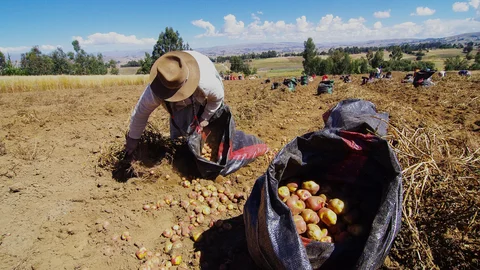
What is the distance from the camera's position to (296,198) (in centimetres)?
174

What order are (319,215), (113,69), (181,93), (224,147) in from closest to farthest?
1. (319,215)
2. (181,93)
3. (224,147)
4. (113,69)

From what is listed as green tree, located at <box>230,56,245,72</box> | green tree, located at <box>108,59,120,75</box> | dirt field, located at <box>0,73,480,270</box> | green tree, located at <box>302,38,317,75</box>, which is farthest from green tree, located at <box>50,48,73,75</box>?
dirt field, located at <box>0,73,480,270</box>

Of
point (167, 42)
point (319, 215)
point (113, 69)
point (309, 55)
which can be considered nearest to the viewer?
point (319, 215)

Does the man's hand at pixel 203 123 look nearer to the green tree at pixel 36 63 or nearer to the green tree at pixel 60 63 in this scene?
the green tree at pixel 36 63

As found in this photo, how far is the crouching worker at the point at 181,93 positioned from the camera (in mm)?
2318

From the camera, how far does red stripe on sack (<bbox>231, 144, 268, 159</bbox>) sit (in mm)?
3119

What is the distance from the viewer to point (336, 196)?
1.85 m

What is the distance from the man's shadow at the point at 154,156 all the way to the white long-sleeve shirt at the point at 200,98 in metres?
0.46

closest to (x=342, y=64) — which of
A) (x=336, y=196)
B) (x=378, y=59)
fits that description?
(x=378, y=59)

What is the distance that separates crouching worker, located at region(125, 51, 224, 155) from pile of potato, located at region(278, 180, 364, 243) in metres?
1.31

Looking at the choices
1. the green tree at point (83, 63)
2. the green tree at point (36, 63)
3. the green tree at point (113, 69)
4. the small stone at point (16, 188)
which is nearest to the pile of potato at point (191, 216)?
the small stone at point (16, 188)

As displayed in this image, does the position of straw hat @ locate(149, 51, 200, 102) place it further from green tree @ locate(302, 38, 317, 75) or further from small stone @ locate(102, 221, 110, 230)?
green tree @ locate(302, 38, 317, 75)

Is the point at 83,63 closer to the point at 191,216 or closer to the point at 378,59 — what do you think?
the point at 378,59

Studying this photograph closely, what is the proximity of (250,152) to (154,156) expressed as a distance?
1.25m
